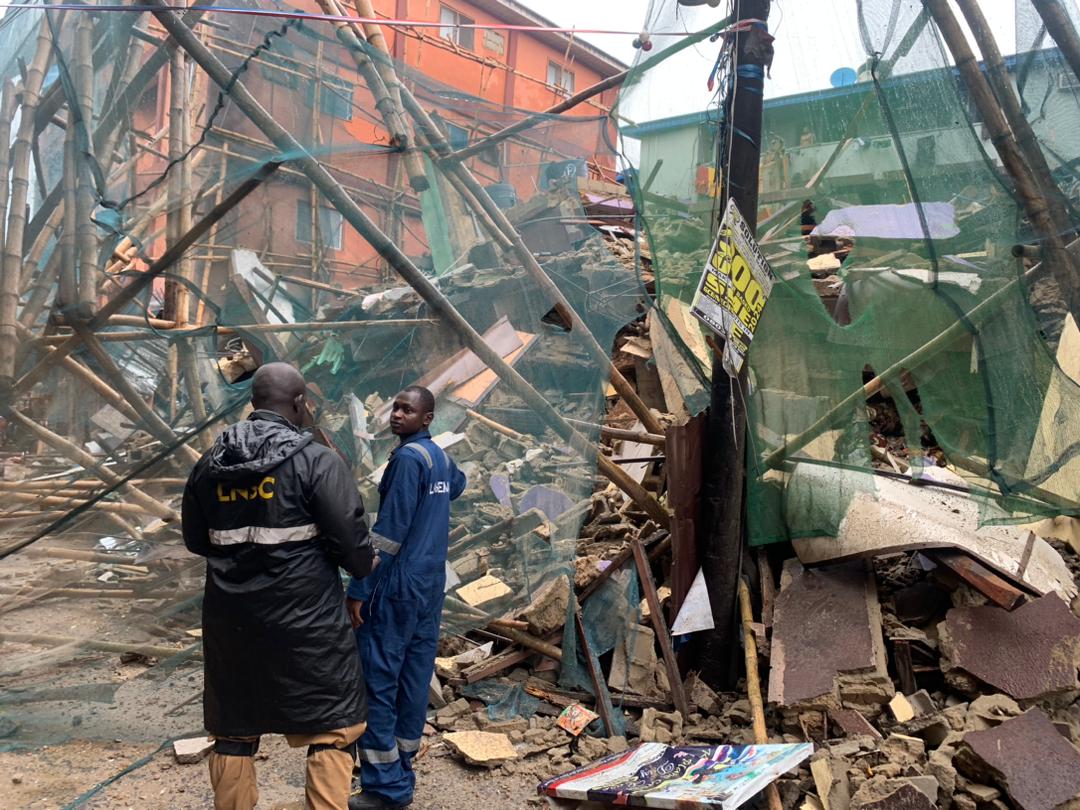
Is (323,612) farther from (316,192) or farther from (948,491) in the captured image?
(948,491)

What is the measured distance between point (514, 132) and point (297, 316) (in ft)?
5.24

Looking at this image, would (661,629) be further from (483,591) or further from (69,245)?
(69,245)

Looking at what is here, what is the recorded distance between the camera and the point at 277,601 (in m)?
2.71

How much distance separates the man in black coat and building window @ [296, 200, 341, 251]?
1418mm

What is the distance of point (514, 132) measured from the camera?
444 cm

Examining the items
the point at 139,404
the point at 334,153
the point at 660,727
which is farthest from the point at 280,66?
the point at 660,727

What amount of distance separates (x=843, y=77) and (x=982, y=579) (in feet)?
8.67

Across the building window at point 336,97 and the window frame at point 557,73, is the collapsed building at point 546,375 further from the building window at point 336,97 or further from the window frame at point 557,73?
the window frame at point 557,73

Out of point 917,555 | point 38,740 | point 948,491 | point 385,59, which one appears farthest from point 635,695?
point 385,59

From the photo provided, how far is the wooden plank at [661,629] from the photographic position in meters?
4.24

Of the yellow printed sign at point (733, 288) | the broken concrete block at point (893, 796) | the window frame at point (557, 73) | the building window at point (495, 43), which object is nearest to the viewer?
the broken concrete block at point (893, 796)

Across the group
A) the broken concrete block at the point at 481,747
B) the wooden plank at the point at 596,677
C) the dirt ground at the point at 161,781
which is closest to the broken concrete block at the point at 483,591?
the wooden plank at the point at 596,677

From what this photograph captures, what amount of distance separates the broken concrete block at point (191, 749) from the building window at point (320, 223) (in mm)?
2422

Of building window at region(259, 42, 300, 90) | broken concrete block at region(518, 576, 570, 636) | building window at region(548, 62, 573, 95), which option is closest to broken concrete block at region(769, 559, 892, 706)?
broken concrete block at region(518, 576, 570, 636)
